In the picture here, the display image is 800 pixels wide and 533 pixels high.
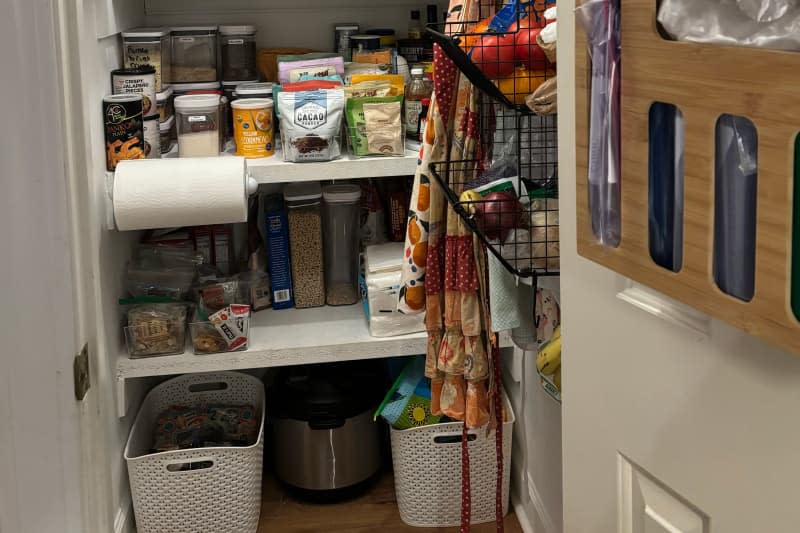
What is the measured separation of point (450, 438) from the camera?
225cm

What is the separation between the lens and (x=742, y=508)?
→ 0.71 m

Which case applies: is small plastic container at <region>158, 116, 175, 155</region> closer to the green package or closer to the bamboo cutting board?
the green package

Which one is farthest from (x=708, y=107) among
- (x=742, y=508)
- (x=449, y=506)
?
(x=449, y=506)

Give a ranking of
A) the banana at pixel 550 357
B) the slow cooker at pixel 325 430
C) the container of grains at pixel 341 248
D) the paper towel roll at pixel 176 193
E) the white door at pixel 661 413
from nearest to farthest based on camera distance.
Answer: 1. the white door at pixel 661 413
2. the banana at pixel 550 357
3. the paper towel roll at pixel 176 193
4. the slow cooker at pixel 325 430
5. the container of grains at pixel 341 248

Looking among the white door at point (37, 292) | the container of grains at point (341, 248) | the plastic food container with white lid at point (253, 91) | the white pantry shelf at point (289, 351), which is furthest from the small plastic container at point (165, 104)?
the white door at point (37, 292)

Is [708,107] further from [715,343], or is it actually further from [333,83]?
[333,83]

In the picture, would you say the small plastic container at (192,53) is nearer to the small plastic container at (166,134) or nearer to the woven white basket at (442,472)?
the small plastic container at (166,134)

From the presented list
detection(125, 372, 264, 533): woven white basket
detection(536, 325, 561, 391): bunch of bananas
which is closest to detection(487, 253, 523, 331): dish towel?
detection(536, 325, 561, 391): bunch of bananas

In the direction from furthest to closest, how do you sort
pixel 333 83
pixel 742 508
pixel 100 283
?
pixel 333 83 → pixel 100 283 → pixel 742 508

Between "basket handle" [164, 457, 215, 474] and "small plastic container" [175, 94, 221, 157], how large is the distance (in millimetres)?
698

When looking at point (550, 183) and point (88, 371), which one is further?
point (550, 183)

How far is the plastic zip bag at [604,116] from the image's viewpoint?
2.23ft

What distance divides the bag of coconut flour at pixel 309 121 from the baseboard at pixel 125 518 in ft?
2.96

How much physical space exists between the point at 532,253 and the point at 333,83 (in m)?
0.91
